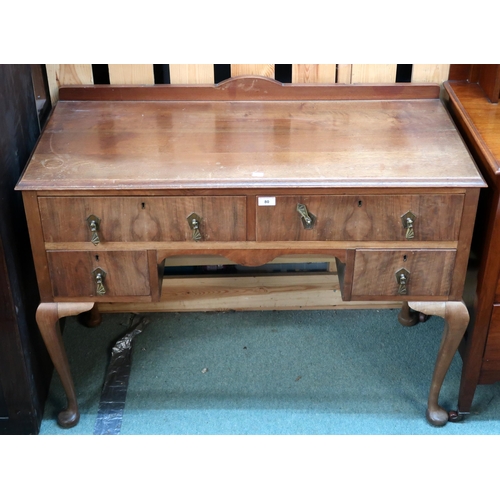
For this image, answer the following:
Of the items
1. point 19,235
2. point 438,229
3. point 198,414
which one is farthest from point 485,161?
point 19,235

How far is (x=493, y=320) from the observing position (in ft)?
6.40

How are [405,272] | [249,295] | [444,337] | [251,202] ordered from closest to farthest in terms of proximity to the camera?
[251,202]
[405,272]
[444,337]
[249,295]

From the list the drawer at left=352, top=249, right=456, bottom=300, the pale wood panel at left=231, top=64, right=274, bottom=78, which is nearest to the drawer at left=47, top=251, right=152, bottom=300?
the drawer at left=352, top=249, right=456, bottom=300

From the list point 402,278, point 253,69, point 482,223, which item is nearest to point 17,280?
point 253,69

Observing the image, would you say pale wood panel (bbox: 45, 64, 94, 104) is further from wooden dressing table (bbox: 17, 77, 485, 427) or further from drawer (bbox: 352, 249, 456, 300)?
drawer (bbox: 352, 249, 456, 300)

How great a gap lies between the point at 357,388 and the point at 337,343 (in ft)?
0.69

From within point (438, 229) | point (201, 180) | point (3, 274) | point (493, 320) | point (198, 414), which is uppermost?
point (201, 180)

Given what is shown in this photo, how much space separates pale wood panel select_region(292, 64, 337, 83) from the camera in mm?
2156

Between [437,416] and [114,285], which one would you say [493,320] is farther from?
[114,285]

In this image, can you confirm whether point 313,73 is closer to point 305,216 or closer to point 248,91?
point 248,91

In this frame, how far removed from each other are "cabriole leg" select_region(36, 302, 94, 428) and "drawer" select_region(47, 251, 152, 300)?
38 mm

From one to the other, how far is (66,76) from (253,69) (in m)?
0.57

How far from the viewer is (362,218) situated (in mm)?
1797

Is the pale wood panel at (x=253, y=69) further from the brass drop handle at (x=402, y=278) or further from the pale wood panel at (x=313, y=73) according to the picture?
the brass drop handle at (x=402, y=278)
